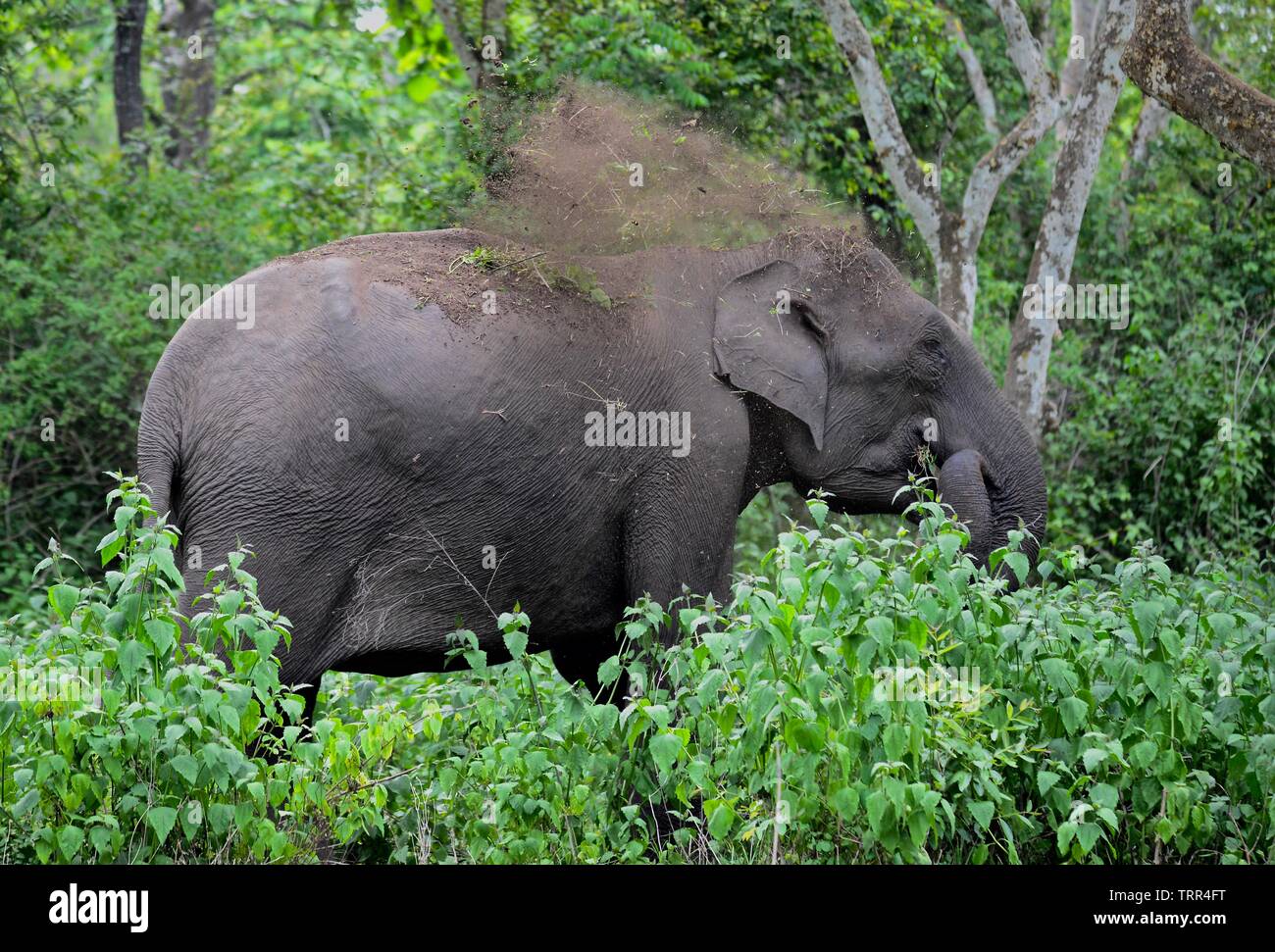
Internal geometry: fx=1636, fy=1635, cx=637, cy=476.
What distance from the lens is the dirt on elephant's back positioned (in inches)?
254

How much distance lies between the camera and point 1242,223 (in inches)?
512

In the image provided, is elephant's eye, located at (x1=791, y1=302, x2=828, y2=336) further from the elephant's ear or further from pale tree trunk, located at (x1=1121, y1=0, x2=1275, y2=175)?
pale tree trunk, located at (x1=1121, y1=0, x2=1275, y2=175)

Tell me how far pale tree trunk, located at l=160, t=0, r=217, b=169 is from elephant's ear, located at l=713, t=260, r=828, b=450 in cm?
957

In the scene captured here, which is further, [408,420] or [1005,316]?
[1005,316]

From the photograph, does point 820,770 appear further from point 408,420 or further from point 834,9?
point 834,9

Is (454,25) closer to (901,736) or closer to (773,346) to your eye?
(773,346)

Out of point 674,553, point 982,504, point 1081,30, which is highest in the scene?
point 1081,30

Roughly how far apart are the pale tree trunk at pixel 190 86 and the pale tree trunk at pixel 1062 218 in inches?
337

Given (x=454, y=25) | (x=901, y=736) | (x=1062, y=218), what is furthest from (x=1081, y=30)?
(x=901, y=736)

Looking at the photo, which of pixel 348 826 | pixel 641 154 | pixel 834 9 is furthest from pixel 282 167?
pixel 348 826

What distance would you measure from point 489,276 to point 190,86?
1155cm

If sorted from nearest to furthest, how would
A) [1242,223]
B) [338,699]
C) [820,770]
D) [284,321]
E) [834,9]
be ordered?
[820,770] → [284,321] → [338,699] → [834,9] → [1242,223]

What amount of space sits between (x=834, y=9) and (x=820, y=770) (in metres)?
Result: 6.03

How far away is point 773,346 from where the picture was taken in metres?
6.79
